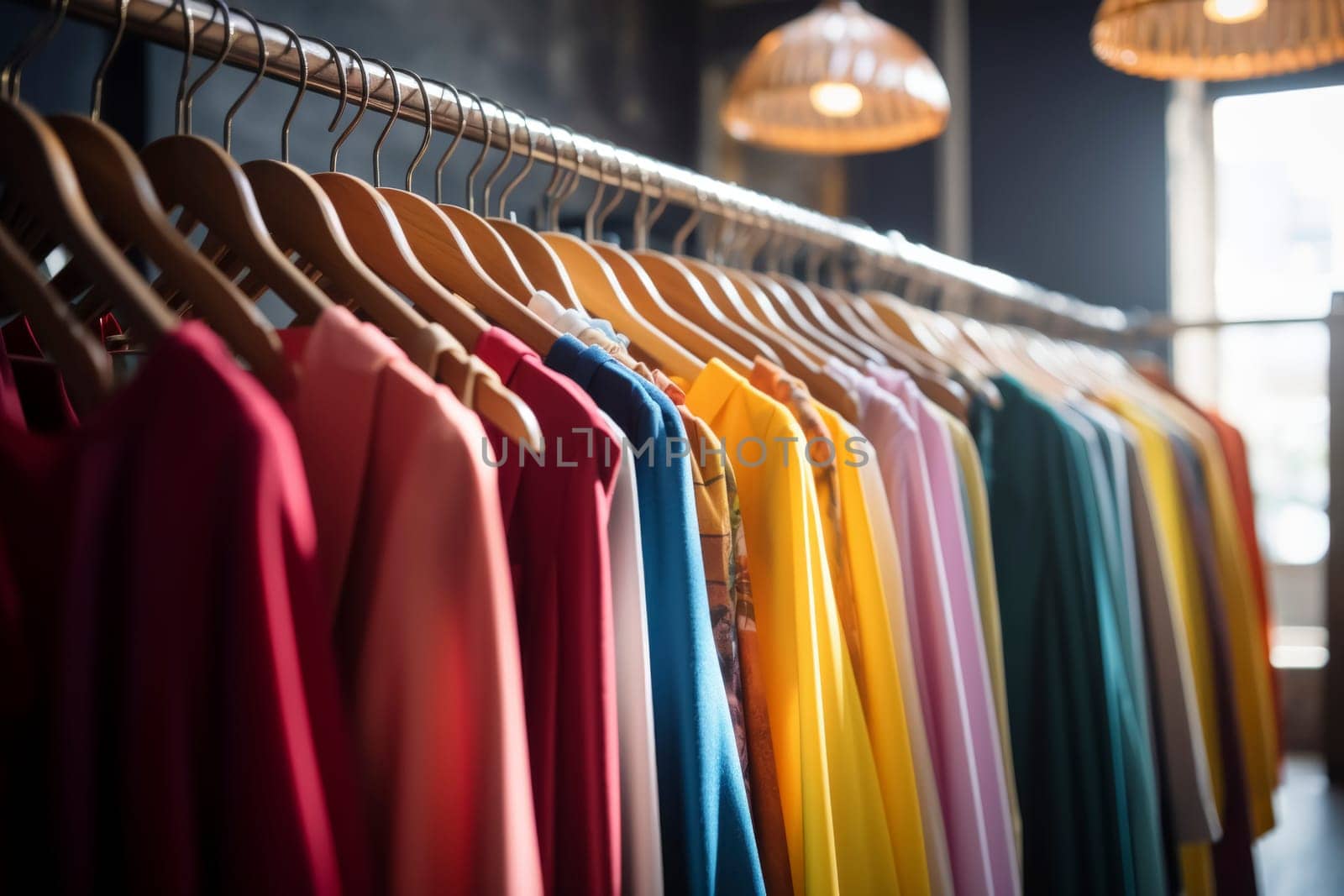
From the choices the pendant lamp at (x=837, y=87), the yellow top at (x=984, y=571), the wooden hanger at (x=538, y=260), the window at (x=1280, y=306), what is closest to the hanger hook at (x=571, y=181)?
the wooden hanger at (x=538, y=260)

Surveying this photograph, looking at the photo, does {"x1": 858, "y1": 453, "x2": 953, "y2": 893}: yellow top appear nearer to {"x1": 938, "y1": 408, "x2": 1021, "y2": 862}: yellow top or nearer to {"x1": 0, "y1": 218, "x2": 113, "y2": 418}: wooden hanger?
{"x1": 938, "y1": 408, "x2": 1021, "y2": 862}: yellow top

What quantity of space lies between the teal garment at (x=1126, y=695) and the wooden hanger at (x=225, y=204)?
880 millimetres

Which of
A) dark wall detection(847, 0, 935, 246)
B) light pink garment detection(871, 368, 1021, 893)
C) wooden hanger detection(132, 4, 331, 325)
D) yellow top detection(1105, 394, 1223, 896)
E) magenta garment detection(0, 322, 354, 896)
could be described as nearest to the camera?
magenta garment detection(0, 322, 354, 896)

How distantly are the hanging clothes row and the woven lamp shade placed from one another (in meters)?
0.91

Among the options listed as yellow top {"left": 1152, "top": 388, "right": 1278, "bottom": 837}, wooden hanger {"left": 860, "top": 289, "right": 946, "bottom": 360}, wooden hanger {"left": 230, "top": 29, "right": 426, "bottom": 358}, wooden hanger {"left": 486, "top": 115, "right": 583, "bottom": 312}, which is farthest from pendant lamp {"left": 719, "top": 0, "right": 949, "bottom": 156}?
wooden hanger {"left": 230, "top": 29, "right": 426, "bottom": 358}

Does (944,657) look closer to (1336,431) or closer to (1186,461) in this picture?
(1186,461)

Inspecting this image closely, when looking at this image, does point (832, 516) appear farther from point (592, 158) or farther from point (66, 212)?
point (66, 212)

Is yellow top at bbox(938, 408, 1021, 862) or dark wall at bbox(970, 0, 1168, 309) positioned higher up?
dark wall at bbox(970, 0, 1168, 309)

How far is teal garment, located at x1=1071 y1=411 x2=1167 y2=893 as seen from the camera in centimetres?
112

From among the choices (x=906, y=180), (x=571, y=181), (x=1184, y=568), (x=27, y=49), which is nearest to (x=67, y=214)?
(x=27, y=49)

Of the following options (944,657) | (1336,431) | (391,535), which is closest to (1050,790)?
(944,657)

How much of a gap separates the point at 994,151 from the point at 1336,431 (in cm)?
184

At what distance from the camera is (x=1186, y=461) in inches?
63.3

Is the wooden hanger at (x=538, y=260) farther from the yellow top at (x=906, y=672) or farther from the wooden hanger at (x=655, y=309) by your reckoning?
the yellow top at (x=906, y=672)
